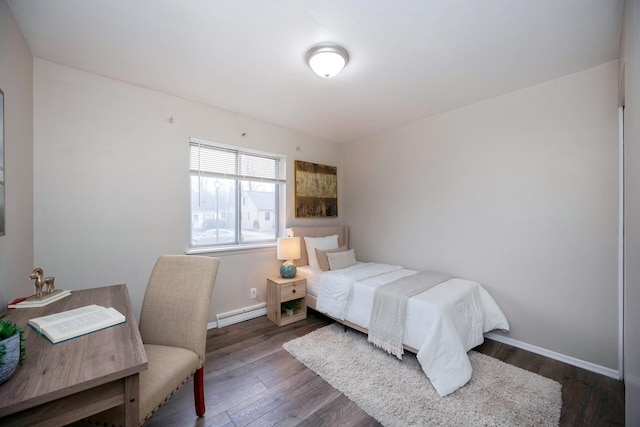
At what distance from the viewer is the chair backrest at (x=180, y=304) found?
5.18ft

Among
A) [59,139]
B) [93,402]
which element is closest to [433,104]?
[93,402]

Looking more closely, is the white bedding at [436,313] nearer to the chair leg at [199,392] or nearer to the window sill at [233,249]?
the window sill at [233,249]

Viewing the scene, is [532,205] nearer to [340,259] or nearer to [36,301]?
[340,259]

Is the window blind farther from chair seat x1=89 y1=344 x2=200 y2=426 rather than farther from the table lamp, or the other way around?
chair seat x1=89 y1=344 x2=200 y2=426

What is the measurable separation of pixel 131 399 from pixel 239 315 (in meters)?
2.35

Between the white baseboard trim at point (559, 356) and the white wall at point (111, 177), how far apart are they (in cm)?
301

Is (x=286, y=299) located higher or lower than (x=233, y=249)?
lower

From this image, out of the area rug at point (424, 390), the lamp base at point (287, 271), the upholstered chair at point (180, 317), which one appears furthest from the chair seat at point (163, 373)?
the lamp base at point (287, 271)

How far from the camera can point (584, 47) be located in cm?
196

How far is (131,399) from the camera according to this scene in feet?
2.94

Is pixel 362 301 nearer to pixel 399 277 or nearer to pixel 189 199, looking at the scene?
pixel 399 277

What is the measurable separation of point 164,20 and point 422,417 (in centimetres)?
312

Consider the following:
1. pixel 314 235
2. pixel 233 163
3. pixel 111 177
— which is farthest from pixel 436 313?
pixel 111 177

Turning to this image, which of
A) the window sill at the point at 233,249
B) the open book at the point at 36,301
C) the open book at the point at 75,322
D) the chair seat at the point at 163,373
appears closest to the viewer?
the open book at the point at 75,322
